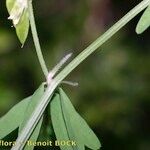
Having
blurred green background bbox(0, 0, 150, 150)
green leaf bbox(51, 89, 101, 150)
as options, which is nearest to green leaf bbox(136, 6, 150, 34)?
green leaf bbox(51, 89, 101, 150)

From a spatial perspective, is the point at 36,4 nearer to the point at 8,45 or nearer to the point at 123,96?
the point at 8,45

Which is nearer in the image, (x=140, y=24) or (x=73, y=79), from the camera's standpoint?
(x=140, y=24)

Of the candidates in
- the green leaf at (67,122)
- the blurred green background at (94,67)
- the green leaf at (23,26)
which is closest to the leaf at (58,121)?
the green leaf at (67,122)

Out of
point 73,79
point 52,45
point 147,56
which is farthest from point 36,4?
point 147,56

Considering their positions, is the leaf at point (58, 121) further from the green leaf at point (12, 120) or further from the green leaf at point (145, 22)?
the green leaf at point (145, 22)

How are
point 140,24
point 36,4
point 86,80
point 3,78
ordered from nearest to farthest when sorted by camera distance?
point 140,24 < point 3,78 < point 86,80 < point 36,4

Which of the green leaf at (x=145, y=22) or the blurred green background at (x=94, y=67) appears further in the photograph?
the blurred green background at (x=94, y=67)

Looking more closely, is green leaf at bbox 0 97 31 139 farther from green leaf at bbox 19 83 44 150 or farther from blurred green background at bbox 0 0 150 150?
blurred green background at bbox 0 0 150 150

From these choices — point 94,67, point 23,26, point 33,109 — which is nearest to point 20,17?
point 23,26
